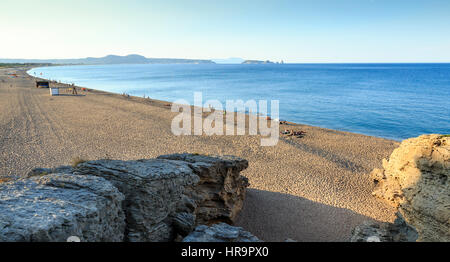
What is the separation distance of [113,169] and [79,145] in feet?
50.6

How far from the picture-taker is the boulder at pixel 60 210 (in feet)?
11.9

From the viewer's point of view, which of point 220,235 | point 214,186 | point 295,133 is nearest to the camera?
point 220,235

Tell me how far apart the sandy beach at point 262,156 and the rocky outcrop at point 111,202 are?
4.82 meters

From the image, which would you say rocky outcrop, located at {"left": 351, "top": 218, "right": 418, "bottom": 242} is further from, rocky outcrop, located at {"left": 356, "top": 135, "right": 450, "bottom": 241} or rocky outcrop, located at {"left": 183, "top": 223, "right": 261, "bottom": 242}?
rocky outcrop, located at {"left": 183, "top": 223, "right": 261, "bottom": 242}

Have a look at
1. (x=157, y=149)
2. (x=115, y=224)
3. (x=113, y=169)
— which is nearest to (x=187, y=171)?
(x=113, y=169)

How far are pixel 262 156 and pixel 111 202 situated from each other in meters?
14.4

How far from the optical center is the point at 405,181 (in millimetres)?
8734

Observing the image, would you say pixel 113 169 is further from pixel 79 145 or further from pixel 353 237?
pixel 79 145

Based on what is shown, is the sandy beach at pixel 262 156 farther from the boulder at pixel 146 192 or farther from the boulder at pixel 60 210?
the boulder at pixel 60 210

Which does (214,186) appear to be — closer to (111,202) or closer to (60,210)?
(111,202)

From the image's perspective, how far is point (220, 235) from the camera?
5.40 m

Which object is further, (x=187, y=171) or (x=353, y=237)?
(x=353, y=237)

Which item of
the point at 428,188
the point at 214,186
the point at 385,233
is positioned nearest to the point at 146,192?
the point at 214,186
